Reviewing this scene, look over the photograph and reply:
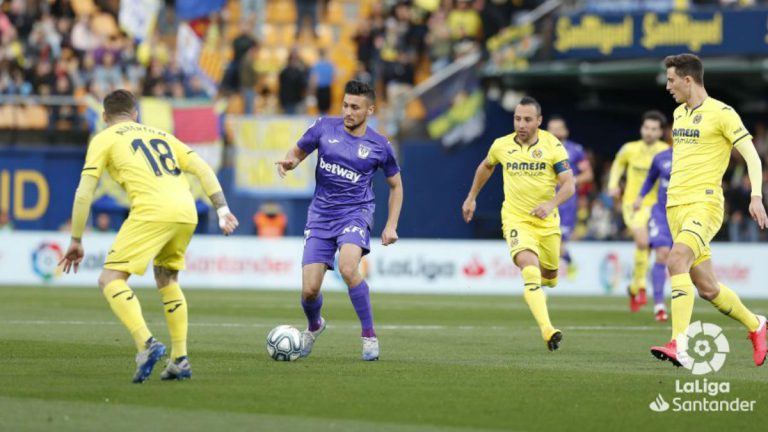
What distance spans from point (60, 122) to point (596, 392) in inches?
883

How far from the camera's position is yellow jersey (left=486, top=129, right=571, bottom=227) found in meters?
14.0

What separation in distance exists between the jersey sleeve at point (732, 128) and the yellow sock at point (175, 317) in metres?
4.57

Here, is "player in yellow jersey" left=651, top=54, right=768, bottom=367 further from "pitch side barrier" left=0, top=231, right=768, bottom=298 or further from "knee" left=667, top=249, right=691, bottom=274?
"pitch side barrier" left=0, top=231, right=768, bottom=298

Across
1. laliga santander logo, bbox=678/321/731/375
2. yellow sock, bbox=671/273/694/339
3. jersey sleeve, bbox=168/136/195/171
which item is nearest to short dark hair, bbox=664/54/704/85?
yellow sock, bbox=671/273/694/339

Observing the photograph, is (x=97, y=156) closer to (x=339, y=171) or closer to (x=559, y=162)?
(x=339, y=171)

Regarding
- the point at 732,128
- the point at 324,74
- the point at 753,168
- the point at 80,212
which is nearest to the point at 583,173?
the point at 732,128

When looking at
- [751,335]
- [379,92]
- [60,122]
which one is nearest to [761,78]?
[379,92]

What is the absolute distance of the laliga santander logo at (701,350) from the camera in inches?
460

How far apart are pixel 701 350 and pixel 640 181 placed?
7.62 meters

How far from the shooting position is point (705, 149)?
471 inches

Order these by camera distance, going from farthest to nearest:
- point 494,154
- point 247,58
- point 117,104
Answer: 1. point 247,58
2. point 494,154
3. point 117,104

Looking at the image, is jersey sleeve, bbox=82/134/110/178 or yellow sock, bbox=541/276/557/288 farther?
yellow sock, bbox=541/276/557/288

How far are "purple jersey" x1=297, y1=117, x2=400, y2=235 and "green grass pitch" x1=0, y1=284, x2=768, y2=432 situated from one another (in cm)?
124

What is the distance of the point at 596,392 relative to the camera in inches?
398
